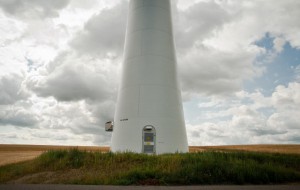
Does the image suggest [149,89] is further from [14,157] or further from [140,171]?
[14,157]

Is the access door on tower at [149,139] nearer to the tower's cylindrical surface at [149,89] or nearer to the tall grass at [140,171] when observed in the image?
the tower's cylindrical surface at [149,89]

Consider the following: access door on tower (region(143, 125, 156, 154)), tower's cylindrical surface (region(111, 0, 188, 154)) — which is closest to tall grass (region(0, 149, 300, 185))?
access door on tower (region(143, 125, 156, 154))

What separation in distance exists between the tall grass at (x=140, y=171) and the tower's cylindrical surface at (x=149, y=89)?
262 cm

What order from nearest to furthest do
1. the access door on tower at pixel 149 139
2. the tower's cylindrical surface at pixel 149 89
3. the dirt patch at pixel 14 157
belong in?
the access door on tower at pixel 149 139, the tower's cylindrical surface at pixel 149 89, the dirt patch at pixel 14 157

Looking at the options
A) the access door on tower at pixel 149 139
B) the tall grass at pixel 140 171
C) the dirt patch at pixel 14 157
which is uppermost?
the access door on tower at pixel 149 139

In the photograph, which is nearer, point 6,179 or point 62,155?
point 6,179

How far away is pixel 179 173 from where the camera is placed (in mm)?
8844

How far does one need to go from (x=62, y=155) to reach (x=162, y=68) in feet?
22.1

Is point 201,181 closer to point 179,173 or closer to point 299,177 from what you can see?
point 179,173

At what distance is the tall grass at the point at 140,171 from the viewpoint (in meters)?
8.64

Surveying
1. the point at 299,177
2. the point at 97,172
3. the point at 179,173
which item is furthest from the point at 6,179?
the point at 299,177

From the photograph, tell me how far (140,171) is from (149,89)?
5.91 meters

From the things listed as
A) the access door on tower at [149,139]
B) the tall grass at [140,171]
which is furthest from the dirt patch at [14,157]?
the access door on tower at [149,139]

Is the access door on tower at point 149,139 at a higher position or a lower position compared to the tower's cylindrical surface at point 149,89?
lower
